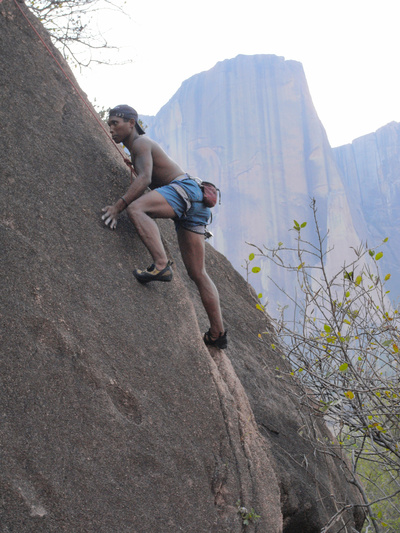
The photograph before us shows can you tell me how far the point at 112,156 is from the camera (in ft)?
13.6

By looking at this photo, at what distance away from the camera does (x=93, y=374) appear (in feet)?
9.60

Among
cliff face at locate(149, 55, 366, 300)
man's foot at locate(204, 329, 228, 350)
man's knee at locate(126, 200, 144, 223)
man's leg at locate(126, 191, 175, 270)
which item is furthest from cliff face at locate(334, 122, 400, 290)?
man's knee at locate(126, 200, 144, 223)

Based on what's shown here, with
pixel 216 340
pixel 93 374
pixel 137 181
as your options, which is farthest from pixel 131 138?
pixel 93 374

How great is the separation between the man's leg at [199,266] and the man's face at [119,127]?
0.85 meters

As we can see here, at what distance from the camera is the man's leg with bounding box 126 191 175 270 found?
3607 millimetres

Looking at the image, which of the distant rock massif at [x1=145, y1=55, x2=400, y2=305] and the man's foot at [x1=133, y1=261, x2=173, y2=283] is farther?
the distant rock massif at [x1=145, y1=55, x2=400, y2=305]

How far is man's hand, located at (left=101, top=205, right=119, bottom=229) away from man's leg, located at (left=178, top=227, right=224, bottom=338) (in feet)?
1.95

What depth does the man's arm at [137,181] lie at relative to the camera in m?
3.65

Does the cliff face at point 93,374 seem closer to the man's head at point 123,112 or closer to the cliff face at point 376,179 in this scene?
the man's head at point 123,112

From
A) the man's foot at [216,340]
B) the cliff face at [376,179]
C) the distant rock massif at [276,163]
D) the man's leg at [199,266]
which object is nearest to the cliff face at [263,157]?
the distant rock massif at [276,163]

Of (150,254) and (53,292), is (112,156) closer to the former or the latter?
(150,254)

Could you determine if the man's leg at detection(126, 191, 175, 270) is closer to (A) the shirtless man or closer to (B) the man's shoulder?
(A) the shirtless man

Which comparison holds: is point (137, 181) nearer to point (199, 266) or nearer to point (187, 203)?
point (187, 203)

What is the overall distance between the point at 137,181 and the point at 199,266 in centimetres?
84
